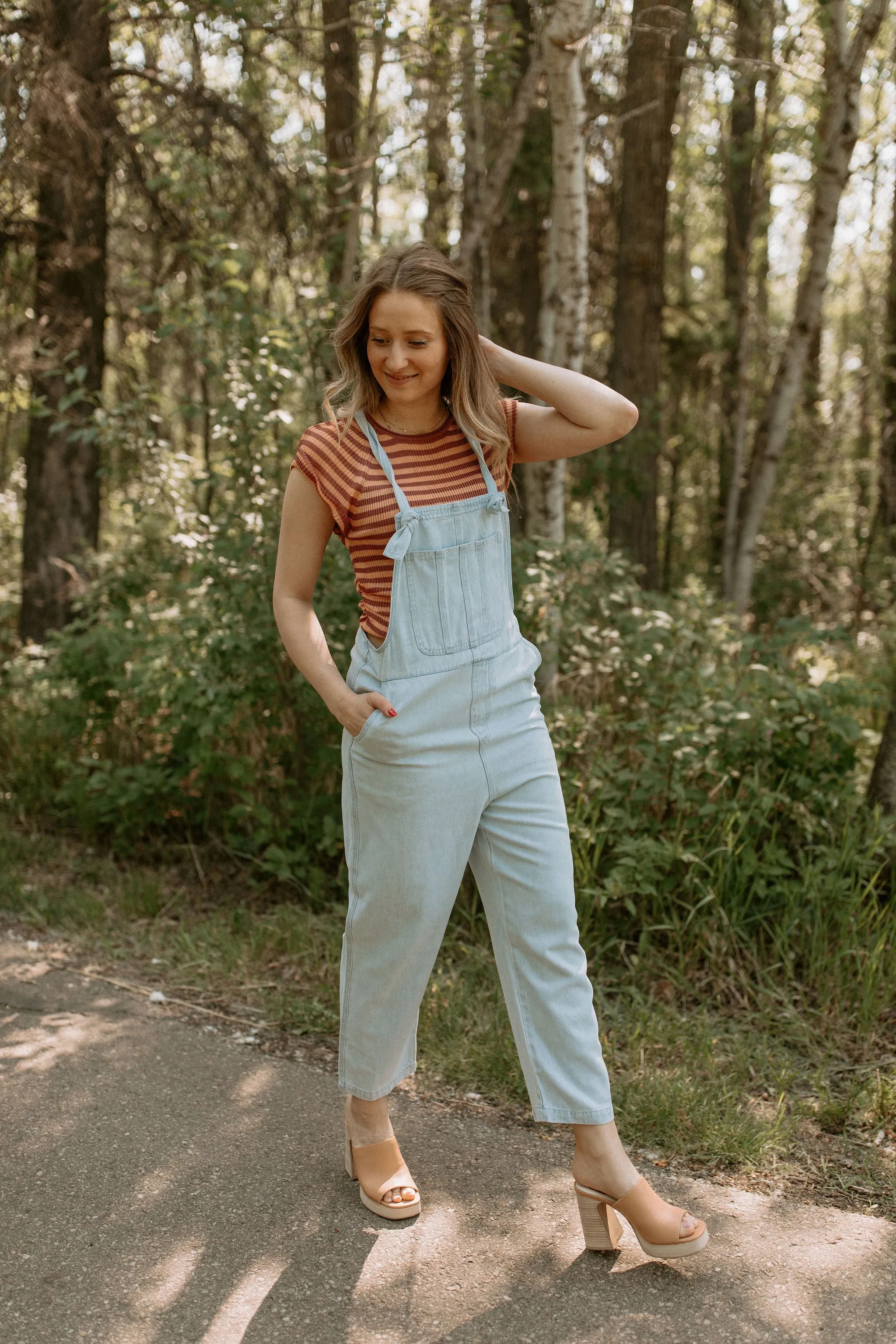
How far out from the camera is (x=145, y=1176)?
2.72 metres

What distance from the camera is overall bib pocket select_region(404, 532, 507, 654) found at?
2.38 meters

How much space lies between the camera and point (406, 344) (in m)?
2.38

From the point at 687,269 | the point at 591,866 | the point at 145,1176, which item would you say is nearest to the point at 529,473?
the point at 591,866

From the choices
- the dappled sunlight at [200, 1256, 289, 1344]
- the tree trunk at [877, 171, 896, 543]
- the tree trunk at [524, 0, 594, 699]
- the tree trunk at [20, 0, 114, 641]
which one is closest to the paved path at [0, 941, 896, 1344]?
the dappled sunlight at [200, 1256, 289, 1344]

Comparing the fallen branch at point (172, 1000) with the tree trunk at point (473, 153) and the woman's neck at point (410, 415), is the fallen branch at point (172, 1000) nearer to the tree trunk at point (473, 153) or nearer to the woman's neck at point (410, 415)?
the woman's neck at point (410, 415)

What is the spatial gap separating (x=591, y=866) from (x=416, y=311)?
7.00ft

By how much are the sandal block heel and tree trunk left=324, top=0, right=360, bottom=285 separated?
486 centimetres

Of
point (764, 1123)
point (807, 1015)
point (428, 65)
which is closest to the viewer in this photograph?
point (764, 1123)

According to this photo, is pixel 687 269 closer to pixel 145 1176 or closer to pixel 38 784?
pixel 38 784

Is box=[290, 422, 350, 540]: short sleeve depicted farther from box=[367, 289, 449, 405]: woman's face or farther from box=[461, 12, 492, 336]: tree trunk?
box=[461, 12, 492, 336]: tree trunk

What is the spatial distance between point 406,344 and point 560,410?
14.8 inches

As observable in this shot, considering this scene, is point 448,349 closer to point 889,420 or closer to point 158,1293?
point 158,1293

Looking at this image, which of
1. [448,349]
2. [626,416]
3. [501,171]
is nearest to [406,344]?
[448,349]

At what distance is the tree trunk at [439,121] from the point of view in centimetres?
557
